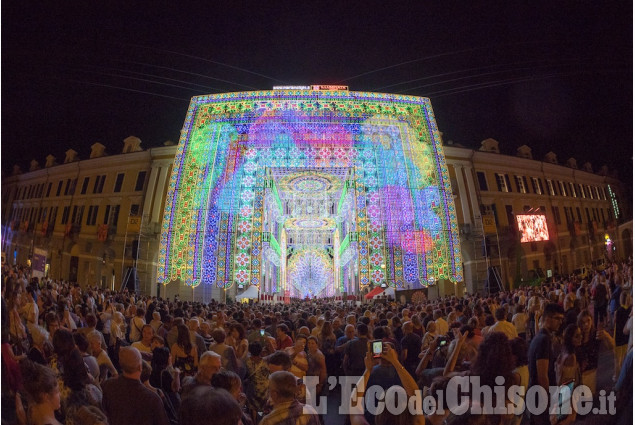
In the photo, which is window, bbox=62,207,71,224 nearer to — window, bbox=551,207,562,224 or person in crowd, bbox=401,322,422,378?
person in crowd, bbox=401,322,422,378

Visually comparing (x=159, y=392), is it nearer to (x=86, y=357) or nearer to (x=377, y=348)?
(x=86, y=357)

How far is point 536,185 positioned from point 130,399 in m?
8.25

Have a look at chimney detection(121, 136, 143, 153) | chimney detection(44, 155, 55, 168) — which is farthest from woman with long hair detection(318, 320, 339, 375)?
chimney detection(44, 155, 55, 168)

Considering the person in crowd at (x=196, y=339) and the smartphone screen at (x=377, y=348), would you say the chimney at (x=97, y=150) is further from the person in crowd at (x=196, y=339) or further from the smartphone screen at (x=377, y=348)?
the smartphone screen at (x=377, y=348)

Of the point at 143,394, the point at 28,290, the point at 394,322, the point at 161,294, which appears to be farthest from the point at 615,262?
the point at 28,290

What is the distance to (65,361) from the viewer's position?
494 cm

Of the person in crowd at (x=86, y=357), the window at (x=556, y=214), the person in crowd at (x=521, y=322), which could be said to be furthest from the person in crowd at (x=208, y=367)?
the window at (x=556, y=214)

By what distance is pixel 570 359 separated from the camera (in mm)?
5953

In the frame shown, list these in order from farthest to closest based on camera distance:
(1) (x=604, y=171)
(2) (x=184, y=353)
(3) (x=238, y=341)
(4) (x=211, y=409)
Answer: (1) (x=604, y=171) → (3) (x=238, y=341) → (2) (x=184, y=353) → (4) (x=211, y=409)

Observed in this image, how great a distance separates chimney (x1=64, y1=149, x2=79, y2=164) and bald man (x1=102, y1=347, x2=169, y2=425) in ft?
21.4

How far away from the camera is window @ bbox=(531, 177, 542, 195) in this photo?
32.7 ft

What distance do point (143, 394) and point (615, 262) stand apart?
7446mm

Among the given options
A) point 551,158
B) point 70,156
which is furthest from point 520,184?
point 70,156

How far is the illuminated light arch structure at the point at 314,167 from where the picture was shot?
38.8 ft
